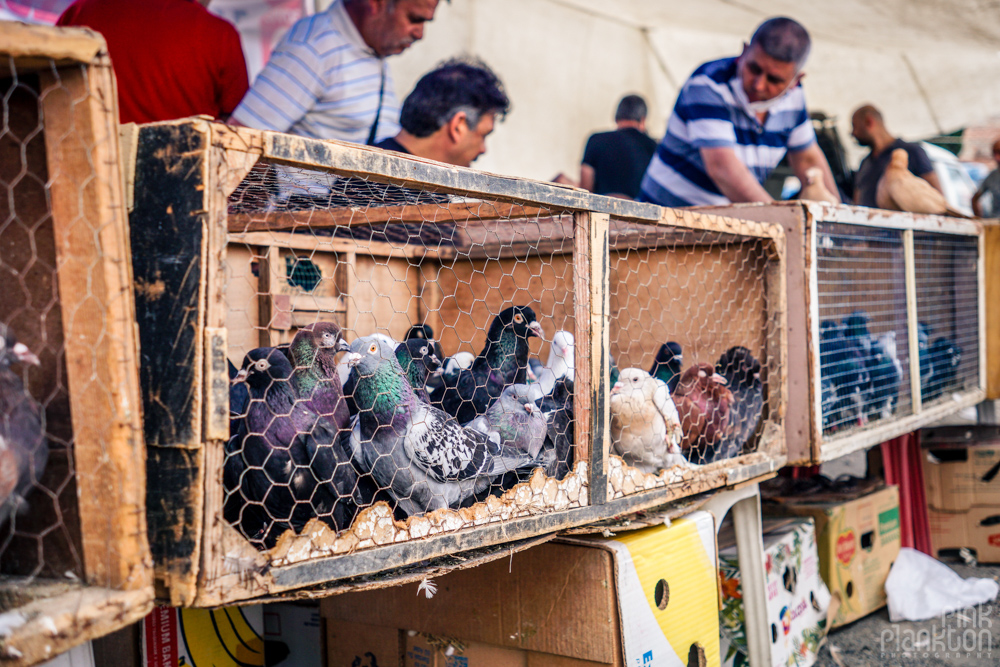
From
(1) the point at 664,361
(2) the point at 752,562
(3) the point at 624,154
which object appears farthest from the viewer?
(3) the point at 624,154

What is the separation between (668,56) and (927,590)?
463 centimetres

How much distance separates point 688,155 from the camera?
291 centimetres

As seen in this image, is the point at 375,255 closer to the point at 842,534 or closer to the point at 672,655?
the point at 672,655

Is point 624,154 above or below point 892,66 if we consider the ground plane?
below

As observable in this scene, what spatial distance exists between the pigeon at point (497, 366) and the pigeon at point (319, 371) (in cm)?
35

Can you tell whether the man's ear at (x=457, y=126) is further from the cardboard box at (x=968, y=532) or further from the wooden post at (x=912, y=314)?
the cardboard box at (x=968, y=532)

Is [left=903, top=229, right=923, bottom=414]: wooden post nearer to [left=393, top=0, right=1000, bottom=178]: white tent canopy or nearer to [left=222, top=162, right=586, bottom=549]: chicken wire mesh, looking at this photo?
[left=222, top=162, right=586, bottom=549]: chicken wire mesh

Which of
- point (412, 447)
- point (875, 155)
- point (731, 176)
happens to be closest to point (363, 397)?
point (412, 447)

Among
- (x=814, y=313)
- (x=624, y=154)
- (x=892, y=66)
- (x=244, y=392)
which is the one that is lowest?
(x=244, y=392)

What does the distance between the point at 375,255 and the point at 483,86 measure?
2.21 ft

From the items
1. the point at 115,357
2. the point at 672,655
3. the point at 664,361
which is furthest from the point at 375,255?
the point at 115,357

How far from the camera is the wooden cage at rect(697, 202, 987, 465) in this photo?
218cm

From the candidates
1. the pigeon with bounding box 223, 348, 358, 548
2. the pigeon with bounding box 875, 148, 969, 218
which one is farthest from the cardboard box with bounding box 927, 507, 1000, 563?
the pigeon with bounding box 223, 348, 358, 548

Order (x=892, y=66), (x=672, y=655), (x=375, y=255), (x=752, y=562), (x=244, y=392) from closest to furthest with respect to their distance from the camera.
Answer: (x=244, y=392) < (x=672, y=655) < (x=752, y=562) < (x=375, y=255) < (x=892, y=66)
